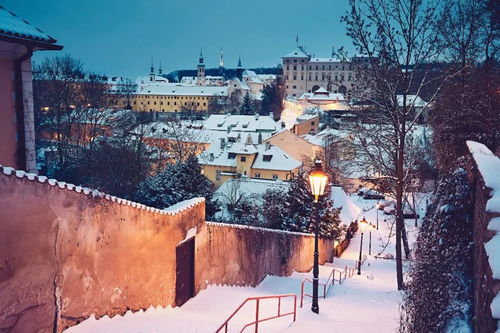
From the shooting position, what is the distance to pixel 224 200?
35.8 metres

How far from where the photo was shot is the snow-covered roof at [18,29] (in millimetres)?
7363

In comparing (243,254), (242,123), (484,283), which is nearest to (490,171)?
(484,283)

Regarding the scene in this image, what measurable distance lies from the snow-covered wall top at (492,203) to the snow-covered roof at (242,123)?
62572 mm

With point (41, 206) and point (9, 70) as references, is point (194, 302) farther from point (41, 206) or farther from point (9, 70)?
point (9, 70)

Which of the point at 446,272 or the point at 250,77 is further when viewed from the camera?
the point at 250,77

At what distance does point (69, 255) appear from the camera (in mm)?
5750

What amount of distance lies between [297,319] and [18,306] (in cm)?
528

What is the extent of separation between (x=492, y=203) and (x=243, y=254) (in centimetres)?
863

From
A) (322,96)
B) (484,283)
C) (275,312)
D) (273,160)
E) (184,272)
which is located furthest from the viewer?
(322,96)

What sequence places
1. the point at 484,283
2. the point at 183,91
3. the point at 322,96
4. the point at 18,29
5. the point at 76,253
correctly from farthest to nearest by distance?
1. the point at 183,91
2. the point at 322,96
3. the point at 18,29
4. the point at 76,253
5. the point at 484,283

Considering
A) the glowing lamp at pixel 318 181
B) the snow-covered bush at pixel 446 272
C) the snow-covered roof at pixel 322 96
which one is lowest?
the snow-covered bush at pixel 446 272

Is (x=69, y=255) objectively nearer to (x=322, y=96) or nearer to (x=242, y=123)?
(x=242, y=123)

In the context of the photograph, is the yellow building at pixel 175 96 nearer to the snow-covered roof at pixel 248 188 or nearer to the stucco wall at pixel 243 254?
the snow-covered roof at pixel 248 188

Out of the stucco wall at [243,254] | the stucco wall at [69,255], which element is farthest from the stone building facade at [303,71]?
the stucco wall at [69,255]
